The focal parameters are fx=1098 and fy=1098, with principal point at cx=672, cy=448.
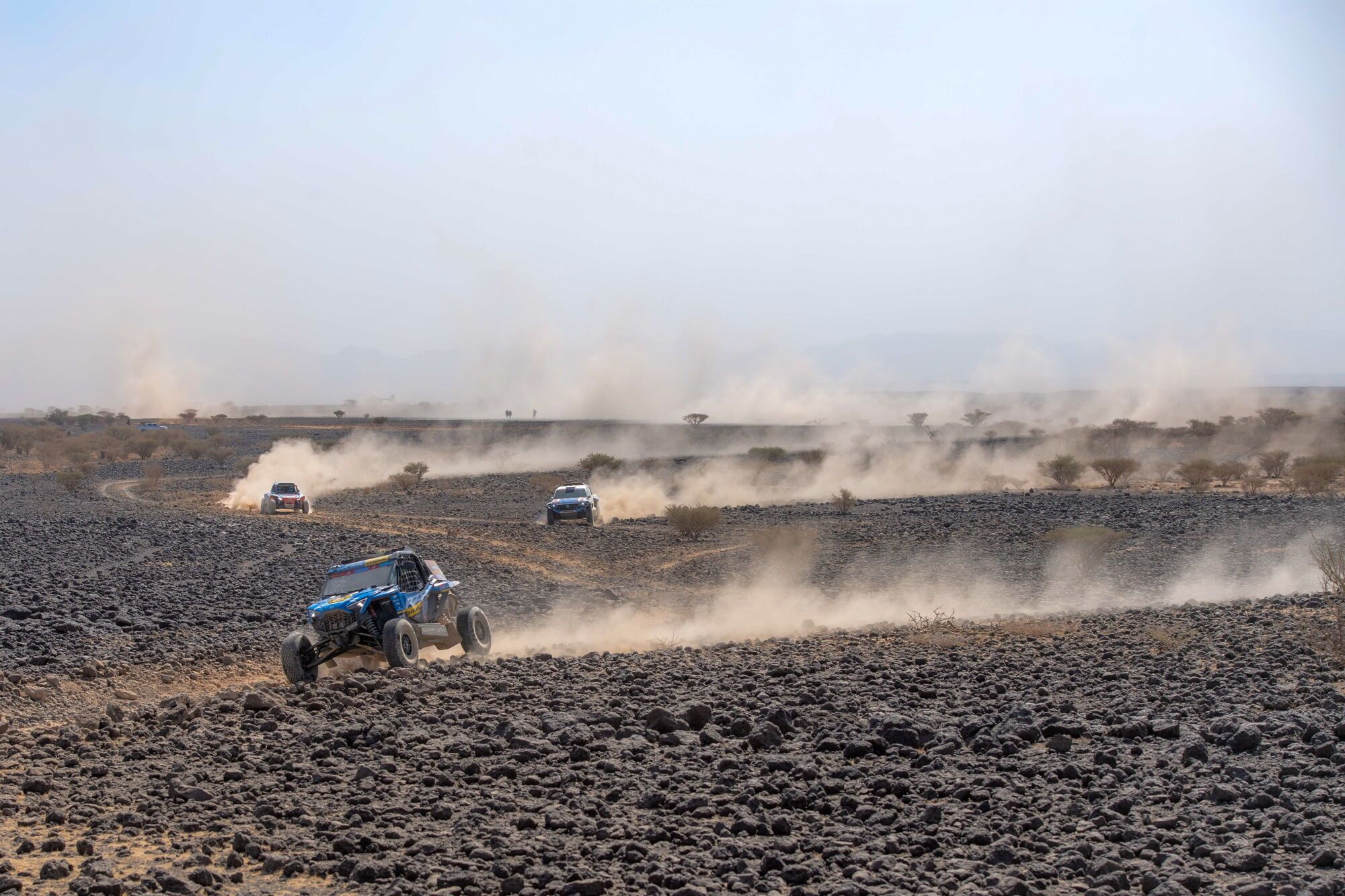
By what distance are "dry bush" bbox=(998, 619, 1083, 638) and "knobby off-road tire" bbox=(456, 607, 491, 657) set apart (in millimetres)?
8459

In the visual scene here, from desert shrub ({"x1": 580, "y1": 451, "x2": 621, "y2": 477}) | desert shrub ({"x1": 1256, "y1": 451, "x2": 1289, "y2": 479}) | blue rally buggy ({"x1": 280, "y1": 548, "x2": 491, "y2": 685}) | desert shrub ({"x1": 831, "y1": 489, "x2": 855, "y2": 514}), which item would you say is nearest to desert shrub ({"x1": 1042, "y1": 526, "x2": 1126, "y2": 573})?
desert shrub ({"x1": 831, "y1": 489, "x2": 855, "y2": 514})

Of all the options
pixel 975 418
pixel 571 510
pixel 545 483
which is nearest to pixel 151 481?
pixel 545 483

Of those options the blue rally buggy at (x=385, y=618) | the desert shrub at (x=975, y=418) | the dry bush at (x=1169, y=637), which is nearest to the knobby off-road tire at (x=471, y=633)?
the blue rally buggy at (x=385, y=618)

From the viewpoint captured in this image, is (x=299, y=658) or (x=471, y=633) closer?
(x=299, y=658)

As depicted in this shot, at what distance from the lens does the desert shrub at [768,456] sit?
66.6 metres

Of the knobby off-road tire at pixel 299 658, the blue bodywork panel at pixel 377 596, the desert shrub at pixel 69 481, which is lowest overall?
the knobby off-road tire at pixel 299 658

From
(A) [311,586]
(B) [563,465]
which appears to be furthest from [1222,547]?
(B) [563,465]

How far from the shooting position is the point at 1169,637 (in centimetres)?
1603

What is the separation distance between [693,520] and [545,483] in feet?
78.3

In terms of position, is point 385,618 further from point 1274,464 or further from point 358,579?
point 1274,464

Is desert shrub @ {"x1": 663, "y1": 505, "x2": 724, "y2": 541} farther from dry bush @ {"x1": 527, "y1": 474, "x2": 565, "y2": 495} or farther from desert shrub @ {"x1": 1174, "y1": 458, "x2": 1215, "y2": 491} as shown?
desert shrub @ {"x1": 1174, "y1": 458, "x2": 1215, "y2": 491}

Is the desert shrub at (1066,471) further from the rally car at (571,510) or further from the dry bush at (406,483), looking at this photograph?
the dry bush at (406,483)

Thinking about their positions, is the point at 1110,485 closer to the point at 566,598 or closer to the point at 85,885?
the point at 566,598

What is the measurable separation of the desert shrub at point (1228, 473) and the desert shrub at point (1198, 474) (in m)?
0.25
